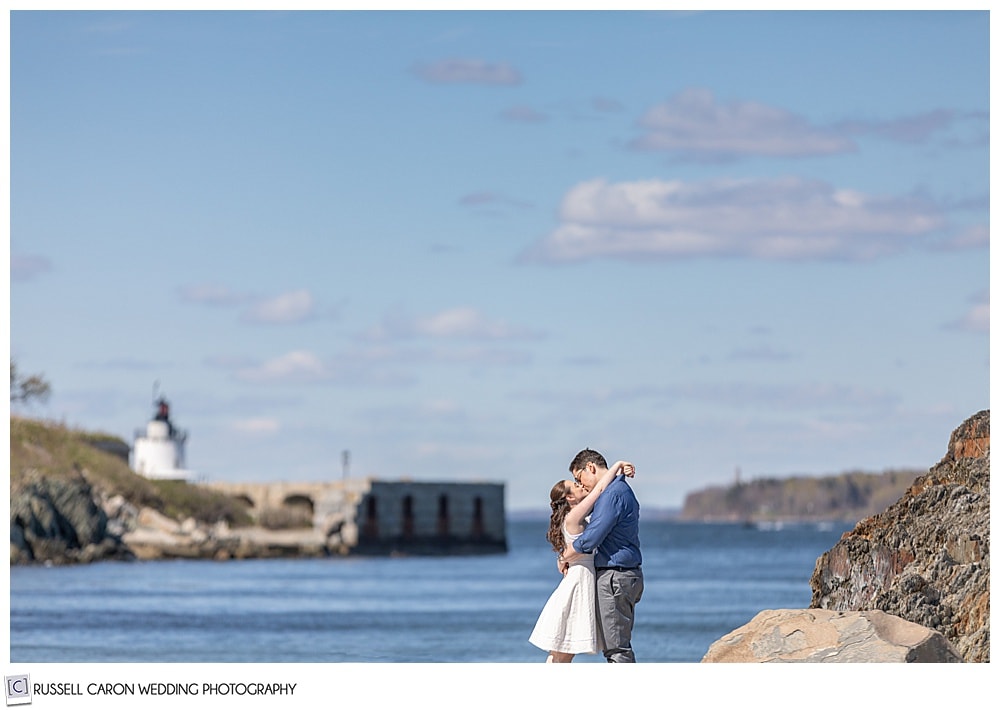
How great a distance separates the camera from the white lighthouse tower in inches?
3167

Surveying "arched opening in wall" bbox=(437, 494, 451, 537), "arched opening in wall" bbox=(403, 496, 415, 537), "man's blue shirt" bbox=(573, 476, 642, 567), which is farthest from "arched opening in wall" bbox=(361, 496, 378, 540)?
"man's blue shirt" bbox=(573, 476, 642, 567)

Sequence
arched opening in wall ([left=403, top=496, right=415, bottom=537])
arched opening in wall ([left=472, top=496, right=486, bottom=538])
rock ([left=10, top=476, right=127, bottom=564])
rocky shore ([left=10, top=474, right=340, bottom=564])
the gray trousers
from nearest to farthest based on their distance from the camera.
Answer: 1. the gray trousers
2. rock ([left=10, top=476, right=127, bottom=564])
3. rocky shore ([left=10, top=474, right=340, bottom=564])
4. arched opening in wall ([left=403, top=496, right=415, bottom=537])
5. arched opening in wall ([left=472, top=496, right=486, bottom=538])

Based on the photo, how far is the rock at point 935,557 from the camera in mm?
11102

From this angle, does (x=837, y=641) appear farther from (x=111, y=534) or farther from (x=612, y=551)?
(x=111, y=534)

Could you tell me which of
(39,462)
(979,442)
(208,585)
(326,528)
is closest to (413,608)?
(208,585)

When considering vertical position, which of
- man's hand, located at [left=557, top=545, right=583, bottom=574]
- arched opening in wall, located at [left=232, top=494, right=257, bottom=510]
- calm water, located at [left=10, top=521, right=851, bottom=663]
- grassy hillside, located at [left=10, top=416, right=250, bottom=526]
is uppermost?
man's hand, located at [left=557, top=545, right=583, bottom=574]

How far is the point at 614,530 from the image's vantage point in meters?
10.1

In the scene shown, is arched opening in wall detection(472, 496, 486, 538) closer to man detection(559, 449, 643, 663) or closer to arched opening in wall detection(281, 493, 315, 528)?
arched opening in wall detection(281, 493, 315, 528)

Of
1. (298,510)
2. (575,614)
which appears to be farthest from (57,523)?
(575,614)

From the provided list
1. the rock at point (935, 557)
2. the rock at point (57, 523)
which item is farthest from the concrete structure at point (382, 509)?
the rock at point (935, 557)

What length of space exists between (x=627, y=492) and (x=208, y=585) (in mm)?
48069

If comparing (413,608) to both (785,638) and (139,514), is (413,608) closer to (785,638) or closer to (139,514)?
(139,514)

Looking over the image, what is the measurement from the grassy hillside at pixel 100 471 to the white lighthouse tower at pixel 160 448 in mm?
2245

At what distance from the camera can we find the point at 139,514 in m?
70.8
